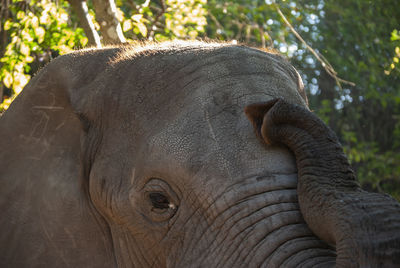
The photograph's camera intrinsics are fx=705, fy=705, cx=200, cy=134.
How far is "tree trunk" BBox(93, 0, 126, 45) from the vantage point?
5262 mm

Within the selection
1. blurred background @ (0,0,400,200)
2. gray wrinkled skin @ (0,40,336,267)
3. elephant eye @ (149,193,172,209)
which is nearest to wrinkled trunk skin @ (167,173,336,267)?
gray wrinkled skin @ (0,40,336,267)

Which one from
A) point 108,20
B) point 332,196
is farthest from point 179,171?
point 108,20

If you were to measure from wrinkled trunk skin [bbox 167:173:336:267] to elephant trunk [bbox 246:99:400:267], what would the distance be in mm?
69

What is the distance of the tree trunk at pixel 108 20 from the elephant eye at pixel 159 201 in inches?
105

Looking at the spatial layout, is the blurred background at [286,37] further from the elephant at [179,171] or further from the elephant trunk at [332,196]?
the elephant trunk at [332,196]

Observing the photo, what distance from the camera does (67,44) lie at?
19.9ft

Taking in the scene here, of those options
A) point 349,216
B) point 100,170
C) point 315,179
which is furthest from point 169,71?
point 349,216

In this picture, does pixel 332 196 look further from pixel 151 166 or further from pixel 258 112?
pixel 151 166

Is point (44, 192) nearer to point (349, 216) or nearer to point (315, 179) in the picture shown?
point (315, 179)

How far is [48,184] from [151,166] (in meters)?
0.66

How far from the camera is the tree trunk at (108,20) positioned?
5262 mm

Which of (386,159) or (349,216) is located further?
(386,159)

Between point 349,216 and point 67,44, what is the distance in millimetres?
4389

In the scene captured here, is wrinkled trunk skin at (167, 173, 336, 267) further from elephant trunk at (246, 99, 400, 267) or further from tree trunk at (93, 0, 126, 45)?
tree trunk at (93, 0, 126, 45)
